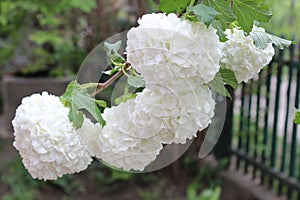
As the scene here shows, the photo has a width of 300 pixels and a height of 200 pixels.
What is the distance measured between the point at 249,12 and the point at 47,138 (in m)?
0.35

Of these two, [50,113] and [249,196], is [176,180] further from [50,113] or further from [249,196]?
[50,113]

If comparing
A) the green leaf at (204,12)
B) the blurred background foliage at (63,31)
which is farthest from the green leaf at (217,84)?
the blurred background foliage at (63,31)

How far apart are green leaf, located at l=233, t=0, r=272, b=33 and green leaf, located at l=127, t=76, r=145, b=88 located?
0.54ft

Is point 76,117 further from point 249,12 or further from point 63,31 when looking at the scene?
point 63,31

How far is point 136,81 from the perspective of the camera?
2.23ft

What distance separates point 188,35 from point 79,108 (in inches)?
8.9

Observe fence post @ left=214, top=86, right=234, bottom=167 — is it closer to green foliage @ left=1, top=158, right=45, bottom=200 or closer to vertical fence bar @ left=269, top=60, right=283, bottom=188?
vertical fence bar @ left=269, top=60, right=283, bottom=188

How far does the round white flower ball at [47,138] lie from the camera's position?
69 centimetres

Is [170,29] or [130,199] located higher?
[170,29]

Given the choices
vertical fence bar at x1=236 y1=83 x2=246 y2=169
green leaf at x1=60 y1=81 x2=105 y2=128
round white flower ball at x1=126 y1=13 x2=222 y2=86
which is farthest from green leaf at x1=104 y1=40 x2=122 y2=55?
vertical fence bar at x1=236 y1=83 x2=246 y2=169

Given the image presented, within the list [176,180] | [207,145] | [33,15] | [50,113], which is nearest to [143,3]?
[33,15]

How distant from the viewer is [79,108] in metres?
0.70

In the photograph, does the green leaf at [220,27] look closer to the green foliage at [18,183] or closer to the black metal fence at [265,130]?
the black metal fence at [265,130]

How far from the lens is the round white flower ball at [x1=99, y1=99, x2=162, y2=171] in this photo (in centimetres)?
67
